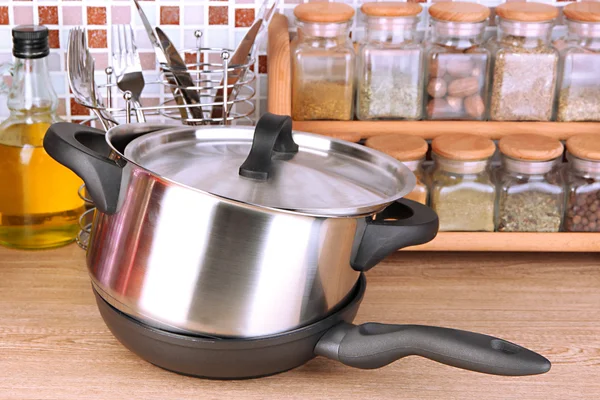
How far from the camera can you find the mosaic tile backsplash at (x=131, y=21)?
1.10 metres

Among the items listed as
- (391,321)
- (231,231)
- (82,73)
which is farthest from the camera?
(82,73)

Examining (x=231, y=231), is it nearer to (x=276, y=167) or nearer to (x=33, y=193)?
(x=276, y=167)

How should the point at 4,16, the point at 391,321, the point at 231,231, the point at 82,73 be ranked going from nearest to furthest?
the point at 231,231 < the point at 391,321 < the point at 82,73 < the point at 4,16

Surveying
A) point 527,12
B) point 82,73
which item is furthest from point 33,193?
point 527,12

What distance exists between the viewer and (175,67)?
1006 millimetres

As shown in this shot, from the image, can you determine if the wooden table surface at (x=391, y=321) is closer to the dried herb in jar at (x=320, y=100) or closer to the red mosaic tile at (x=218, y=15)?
the dried herb in jar at (x=320, y=100)

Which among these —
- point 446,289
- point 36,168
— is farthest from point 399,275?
point 36,168

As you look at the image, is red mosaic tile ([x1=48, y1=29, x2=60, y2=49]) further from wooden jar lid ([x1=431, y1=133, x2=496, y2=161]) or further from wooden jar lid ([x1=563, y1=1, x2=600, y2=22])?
wooden jar lid ([x1=563, y1=1, x2=600, y2=22])

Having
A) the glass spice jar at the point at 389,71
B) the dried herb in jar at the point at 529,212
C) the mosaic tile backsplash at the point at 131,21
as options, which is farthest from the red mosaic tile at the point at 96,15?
the dried herb in jar at the point at 529,212

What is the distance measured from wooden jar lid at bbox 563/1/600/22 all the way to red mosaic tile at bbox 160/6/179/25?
54cm

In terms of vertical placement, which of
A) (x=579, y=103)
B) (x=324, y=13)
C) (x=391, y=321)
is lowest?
(x=391, y=321)

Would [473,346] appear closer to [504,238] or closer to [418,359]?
[418,359]

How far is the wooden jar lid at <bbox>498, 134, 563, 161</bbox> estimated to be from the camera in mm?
976

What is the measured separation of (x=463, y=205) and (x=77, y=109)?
58cm
